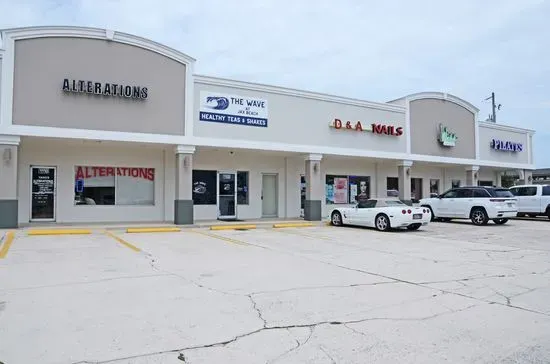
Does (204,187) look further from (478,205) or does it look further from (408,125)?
(478,205)

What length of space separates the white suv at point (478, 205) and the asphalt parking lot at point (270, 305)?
843cm

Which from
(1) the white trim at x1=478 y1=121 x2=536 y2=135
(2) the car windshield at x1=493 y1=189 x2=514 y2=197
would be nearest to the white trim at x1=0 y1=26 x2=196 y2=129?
(2) the car windshield at x1=493 y1=189 x2=514 y2=197

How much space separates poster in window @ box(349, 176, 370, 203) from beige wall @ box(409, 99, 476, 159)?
3.28 metres

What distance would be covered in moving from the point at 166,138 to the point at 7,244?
7.24m

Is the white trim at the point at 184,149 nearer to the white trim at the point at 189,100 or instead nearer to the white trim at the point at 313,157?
the white trim at the point at 189,100

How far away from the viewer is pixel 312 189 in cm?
2125

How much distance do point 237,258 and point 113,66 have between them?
33.9 ft

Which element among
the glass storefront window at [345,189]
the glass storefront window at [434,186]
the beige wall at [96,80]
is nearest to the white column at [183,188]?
the beige wall at [96,80]

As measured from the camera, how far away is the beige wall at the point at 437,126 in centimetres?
2570

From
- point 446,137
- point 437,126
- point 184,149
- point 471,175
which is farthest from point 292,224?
point 471,175

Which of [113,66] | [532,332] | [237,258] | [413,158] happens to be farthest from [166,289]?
[413,158]

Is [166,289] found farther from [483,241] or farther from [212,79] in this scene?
[212,79]

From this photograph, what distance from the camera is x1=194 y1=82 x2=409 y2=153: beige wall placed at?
A: 1903cm

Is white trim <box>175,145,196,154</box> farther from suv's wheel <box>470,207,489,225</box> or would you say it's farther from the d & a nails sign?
suv's wheel <box>470,207,489,225</box>
